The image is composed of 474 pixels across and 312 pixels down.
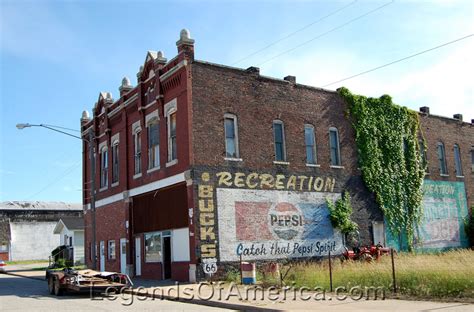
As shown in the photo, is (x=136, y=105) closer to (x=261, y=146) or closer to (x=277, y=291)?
(x=261, y=146)

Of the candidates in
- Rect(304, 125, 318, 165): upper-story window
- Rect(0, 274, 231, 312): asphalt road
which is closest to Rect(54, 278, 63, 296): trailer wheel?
Rect(0, 274, 231, 312): asphalt road

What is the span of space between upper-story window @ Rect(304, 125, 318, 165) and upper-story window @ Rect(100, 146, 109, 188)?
1326cm

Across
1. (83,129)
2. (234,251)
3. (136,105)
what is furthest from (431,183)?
(83,129)

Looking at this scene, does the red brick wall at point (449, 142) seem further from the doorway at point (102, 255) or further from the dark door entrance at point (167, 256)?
the doorway at point (102, 255)

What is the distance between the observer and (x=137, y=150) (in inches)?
1160

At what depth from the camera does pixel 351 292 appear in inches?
642

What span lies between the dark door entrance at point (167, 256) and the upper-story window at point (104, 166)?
9253mm

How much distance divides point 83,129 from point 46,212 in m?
34.8

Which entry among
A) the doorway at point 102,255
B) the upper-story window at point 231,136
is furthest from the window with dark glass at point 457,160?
the doorway at point 102,255

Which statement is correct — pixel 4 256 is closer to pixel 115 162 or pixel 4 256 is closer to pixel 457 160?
pixel 115 162

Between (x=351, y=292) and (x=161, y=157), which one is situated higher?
(x=161, y=157)

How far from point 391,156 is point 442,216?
6.20 meters

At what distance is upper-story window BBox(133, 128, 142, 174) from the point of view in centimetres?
2906

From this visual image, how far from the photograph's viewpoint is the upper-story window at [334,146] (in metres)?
29.3
